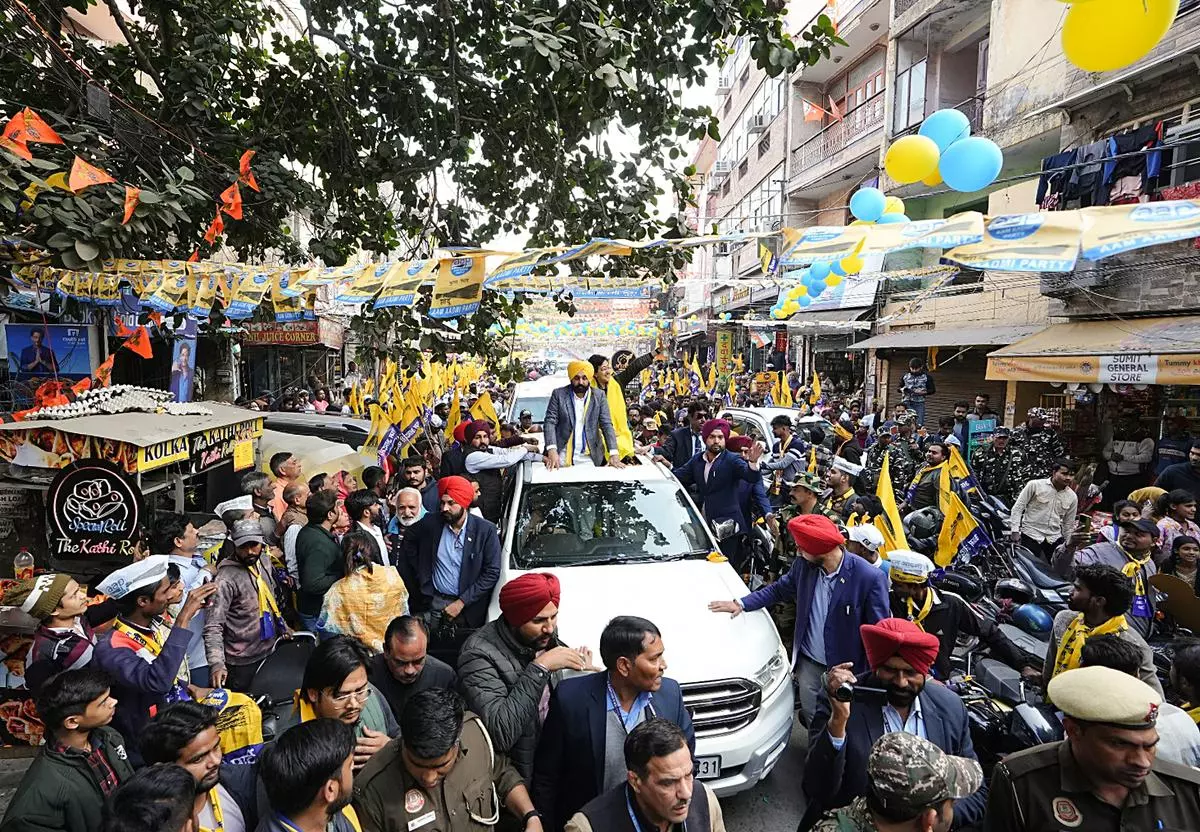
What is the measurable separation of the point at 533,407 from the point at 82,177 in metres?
9.28

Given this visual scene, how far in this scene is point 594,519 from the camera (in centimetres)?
519

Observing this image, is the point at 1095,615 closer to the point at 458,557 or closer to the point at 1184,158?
the point at 458,557

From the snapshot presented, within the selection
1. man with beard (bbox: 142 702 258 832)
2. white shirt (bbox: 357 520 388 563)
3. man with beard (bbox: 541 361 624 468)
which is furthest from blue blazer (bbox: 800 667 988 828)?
man with beard (bbox: 541 361 624 468)

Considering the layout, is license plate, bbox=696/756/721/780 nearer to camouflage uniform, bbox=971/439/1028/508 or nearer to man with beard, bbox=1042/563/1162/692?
man with beard, bbox=1042/563/1162/692

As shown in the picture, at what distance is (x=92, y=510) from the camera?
4.76m

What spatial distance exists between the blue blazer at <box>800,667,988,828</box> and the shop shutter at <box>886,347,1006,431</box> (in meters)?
14.3

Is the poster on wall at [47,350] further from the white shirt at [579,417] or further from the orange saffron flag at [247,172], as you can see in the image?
the white shirt at [579,417]

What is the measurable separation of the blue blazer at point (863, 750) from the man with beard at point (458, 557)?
2556 mm

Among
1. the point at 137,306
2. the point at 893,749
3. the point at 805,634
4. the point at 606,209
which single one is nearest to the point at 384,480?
the point at 606,209

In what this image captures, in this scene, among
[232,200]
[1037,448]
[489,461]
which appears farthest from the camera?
[1037,448]

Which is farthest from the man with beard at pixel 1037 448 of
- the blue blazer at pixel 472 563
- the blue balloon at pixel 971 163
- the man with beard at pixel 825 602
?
the blue blazer at pixel 472 563

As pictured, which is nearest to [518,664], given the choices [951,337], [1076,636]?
[1076,636]

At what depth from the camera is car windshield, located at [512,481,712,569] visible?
16.1 feet

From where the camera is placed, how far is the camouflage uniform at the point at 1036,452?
9664 mm
